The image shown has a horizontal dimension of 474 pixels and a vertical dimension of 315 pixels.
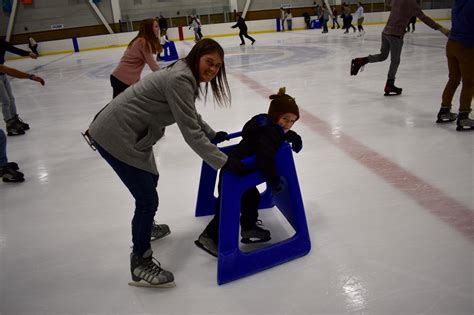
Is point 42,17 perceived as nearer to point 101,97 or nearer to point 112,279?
point 101,97

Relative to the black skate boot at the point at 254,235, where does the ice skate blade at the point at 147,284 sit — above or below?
below

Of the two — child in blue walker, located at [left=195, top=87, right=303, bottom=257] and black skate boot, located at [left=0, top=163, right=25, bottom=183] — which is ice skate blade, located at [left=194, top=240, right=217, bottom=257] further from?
black skate boot, located at [left=0, top=163, right=25, bottom=183]

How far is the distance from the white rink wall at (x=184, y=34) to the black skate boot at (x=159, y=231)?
19.8 m

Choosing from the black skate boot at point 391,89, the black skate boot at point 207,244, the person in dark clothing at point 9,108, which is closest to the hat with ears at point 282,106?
the black skate boot at point 207,244

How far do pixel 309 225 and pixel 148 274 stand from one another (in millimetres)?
909

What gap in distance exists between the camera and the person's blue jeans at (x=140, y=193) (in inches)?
62.6

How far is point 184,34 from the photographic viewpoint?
68.7 ft

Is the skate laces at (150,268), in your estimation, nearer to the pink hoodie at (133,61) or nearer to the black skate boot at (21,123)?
the pink hoodie at (133,61)

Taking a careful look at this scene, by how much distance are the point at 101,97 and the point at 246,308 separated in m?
5.78

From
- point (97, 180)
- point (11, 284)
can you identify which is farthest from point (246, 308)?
point (97, 180)

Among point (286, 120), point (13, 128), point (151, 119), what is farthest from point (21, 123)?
point (286, 120)

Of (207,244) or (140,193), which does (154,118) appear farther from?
(207,244)

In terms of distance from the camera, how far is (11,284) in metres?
1.82

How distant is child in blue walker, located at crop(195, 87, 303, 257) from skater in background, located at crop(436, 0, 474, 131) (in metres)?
2.09
